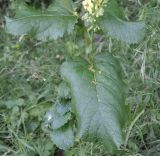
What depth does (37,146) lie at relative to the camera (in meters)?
2.35

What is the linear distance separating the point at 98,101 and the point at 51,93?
1.20m

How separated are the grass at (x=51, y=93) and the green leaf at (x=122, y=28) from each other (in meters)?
0.71

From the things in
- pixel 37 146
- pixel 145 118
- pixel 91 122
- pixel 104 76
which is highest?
pixel 104 76

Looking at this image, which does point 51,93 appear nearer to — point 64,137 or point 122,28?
point 64,137

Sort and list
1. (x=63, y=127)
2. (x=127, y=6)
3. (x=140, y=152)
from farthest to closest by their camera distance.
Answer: (x=127, y=6) < (x=140, y=152) < (x=63, y=127)

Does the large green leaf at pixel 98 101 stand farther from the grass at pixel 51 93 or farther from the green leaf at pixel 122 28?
the grass at pixel 51 93

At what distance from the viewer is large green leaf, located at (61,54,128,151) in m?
1.48

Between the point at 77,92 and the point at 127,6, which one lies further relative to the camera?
the point at 127,6

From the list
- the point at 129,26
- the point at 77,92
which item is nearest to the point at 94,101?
the point at 77,92

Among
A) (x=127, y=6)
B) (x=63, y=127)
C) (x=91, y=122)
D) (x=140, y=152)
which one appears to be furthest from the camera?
(x=127, y=6)

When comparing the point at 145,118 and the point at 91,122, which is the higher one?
the point at 91,122

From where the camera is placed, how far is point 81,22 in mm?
1642

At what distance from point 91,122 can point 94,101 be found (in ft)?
0.25

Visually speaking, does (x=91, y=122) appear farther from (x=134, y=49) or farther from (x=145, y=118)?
(x=134, y=49)
